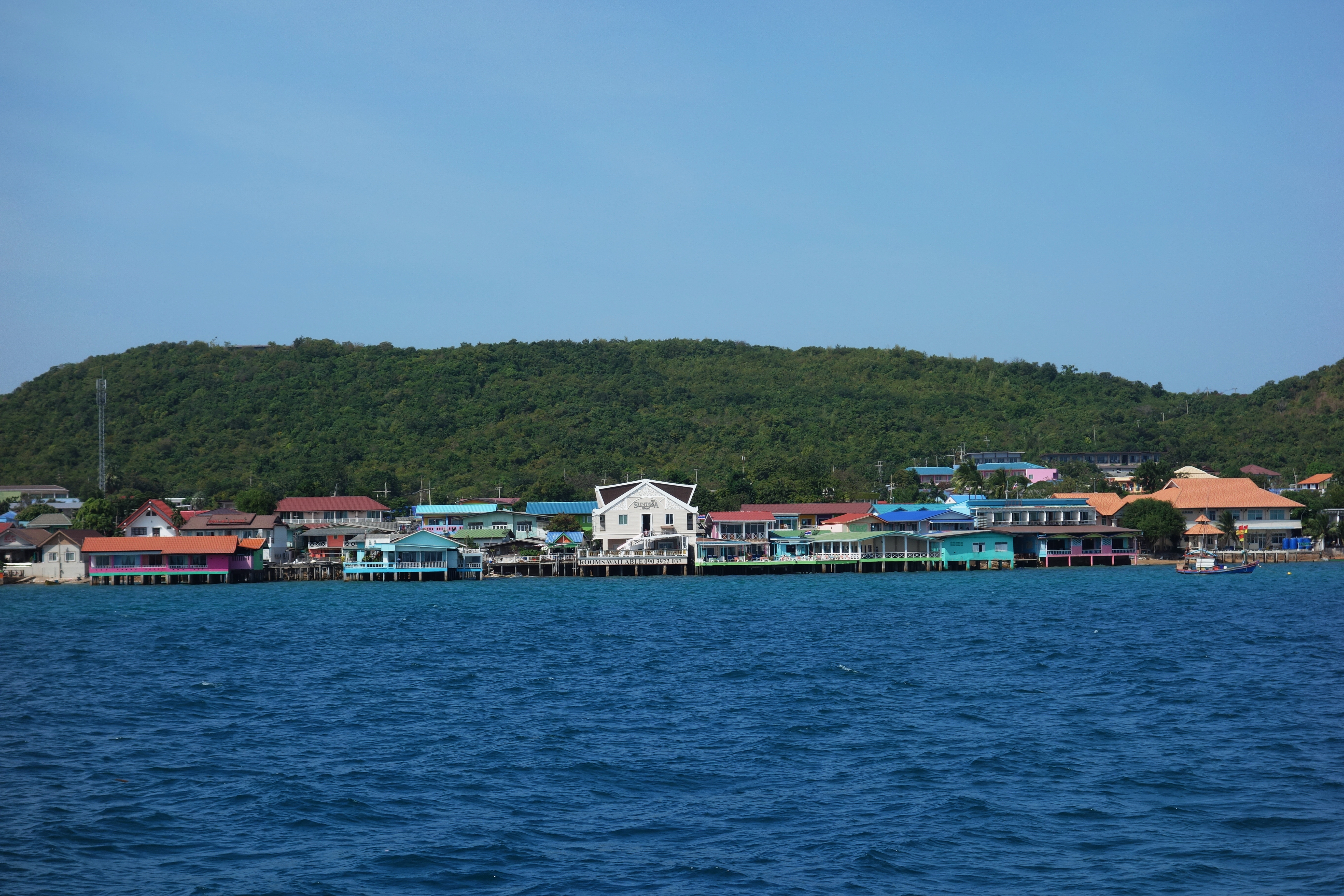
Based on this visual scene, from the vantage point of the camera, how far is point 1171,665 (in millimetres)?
26984

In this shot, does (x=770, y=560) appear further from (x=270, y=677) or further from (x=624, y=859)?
(x=624, y=859)

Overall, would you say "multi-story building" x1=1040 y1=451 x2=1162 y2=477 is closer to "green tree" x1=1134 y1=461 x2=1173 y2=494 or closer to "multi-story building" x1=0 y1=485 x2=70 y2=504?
"green tree" x1=1134 y1=461 x2=1173 y2=494

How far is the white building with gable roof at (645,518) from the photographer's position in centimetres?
7162

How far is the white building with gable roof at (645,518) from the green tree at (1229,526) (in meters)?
34.4

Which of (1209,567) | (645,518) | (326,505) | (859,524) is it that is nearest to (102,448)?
(326,505)

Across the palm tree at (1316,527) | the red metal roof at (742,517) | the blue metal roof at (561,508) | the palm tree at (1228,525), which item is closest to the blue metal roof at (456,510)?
the blue metal roof at (561,508)

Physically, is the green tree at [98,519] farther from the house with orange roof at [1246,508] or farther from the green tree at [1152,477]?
the green tree at [1152,477]

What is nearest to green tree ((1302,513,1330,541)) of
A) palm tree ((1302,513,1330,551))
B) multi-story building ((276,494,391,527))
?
palm tree ((1302,513,1330,551))

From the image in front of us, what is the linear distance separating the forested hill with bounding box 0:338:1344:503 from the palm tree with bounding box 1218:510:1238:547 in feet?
91.7

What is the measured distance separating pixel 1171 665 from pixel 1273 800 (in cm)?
1253

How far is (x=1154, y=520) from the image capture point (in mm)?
72875

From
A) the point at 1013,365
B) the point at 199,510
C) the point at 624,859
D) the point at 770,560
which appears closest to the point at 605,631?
the point at 624,859

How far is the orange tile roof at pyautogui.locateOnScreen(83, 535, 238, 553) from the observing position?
65750 millimetres

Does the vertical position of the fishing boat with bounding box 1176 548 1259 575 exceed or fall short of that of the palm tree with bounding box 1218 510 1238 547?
it falls short
